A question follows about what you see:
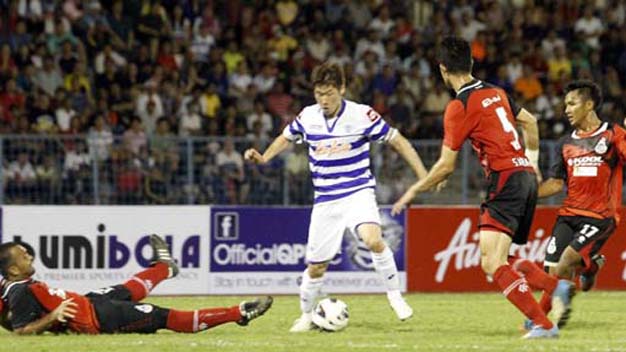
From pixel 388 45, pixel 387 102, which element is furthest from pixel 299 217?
pixel 388 45

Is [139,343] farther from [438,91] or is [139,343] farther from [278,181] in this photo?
[438,91]

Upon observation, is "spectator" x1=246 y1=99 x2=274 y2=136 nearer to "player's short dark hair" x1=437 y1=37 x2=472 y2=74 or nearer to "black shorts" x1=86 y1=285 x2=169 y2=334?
"black shorts" x1=86 y1=285 x2=169 y2=334

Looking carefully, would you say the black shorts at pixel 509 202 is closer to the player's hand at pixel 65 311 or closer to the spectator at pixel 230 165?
the player's hand at pixel 65 311

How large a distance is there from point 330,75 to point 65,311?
9.48 ft

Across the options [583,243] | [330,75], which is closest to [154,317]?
[330,75]

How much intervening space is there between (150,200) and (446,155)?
9.05 metres

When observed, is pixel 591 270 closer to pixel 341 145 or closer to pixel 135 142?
pixel 341 145

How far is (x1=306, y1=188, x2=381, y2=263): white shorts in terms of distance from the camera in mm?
12992

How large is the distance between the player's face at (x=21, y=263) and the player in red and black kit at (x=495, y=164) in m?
2.92

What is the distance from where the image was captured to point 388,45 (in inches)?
1001

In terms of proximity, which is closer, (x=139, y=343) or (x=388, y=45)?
(x=139, y=343)

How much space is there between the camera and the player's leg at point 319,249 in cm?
1298

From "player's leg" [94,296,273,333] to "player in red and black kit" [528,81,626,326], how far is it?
128 inches

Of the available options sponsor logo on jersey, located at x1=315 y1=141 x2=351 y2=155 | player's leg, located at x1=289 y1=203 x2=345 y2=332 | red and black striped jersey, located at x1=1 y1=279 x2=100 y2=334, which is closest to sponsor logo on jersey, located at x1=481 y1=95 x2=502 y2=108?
sponsor logo on jersey, located at x1=315 y1=141 x2=351 y2=155
